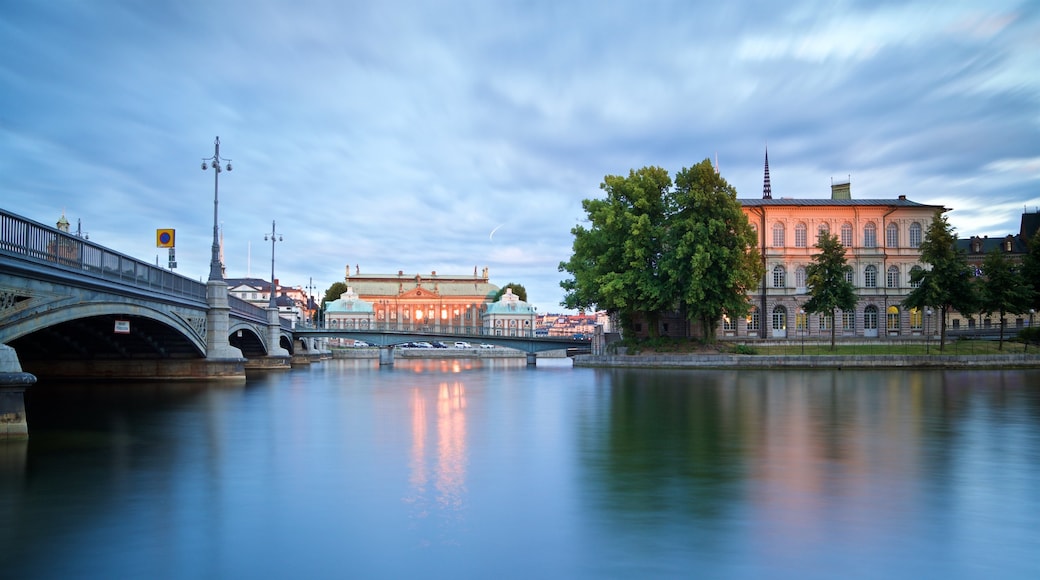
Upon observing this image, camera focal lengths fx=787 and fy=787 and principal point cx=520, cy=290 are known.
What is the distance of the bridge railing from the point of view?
20.4 metres

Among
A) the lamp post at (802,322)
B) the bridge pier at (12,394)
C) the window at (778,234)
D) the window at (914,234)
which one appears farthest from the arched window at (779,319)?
the bridge pier at (12,394)

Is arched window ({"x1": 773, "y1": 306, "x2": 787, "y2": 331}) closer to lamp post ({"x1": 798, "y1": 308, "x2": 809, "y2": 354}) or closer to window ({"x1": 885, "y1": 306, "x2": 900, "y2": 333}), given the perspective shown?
lamp post ({"x1": 798, "y1": 308, "x2": 809, "y2": 354})

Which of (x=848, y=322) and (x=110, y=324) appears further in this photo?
(x=848, y=322)

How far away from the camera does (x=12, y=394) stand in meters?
20.1

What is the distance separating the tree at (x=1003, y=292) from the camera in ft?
214

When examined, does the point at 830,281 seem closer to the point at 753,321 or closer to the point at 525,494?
the point at 753,321

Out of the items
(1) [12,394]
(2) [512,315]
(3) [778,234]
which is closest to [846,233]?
(3) [778,234]

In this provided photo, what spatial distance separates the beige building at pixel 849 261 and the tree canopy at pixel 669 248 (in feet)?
48.3

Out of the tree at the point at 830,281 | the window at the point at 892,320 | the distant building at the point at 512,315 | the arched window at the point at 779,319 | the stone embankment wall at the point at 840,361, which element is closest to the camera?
the stone embankment wall at the point at 840,361

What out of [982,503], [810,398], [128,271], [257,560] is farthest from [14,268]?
[810,398]

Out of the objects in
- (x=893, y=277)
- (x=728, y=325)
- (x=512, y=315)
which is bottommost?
(x=728, y=325)

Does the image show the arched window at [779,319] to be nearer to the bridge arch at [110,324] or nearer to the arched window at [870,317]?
the arched window at [870,317]

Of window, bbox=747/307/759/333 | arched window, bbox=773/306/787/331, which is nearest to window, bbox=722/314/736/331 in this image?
window, bbox=747/307/759/333

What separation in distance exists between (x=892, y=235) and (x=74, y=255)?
84503mm
